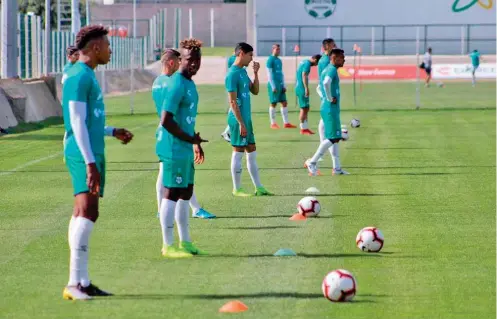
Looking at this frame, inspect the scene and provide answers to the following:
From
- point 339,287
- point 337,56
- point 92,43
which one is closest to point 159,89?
point 92,43

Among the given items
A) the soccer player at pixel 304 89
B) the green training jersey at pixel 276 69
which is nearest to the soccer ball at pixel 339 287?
the soccer player at pixel 304 89

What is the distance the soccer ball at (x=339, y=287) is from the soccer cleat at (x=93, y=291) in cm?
197

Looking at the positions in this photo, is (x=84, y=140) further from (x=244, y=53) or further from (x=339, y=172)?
(x=339, y=172)

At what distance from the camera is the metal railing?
269ft

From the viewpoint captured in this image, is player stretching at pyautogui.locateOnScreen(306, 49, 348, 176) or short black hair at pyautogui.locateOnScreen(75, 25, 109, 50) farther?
player stretching at pyautogui.locateOnScreen(306, 49, 348, 176)

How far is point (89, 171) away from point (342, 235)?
16.0 feet

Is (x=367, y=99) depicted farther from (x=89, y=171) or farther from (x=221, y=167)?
(x=89, y=171)

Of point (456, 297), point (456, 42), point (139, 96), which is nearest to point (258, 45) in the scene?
point (456, 42)

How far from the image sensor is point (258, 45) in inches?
3223

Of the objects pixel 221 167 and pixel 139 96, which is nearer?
pixel 221 167

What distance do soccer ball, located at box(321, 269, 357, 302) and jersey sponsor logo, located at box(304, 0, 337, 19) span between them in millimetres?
74486

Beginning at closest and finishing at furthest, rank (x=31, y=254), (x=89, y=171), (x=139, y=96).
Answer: (x=89, y=171)
(x=31, y=254)
(x=139, y=96)

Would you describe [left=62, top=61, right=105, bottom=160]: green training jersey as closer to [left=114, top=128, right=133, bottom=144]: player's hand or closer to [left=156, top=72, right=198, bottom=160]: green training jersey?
[left=114, top=128, right=133, bottom=144]: player's hand

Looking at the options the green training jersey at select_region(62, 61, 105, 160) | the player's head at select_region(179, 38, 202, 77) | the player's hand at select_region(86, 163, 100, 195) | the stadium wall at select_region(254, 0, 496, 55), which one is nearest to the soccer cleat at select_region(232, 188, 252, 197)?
the player's head at select_region(179, 38, 202, 77)
